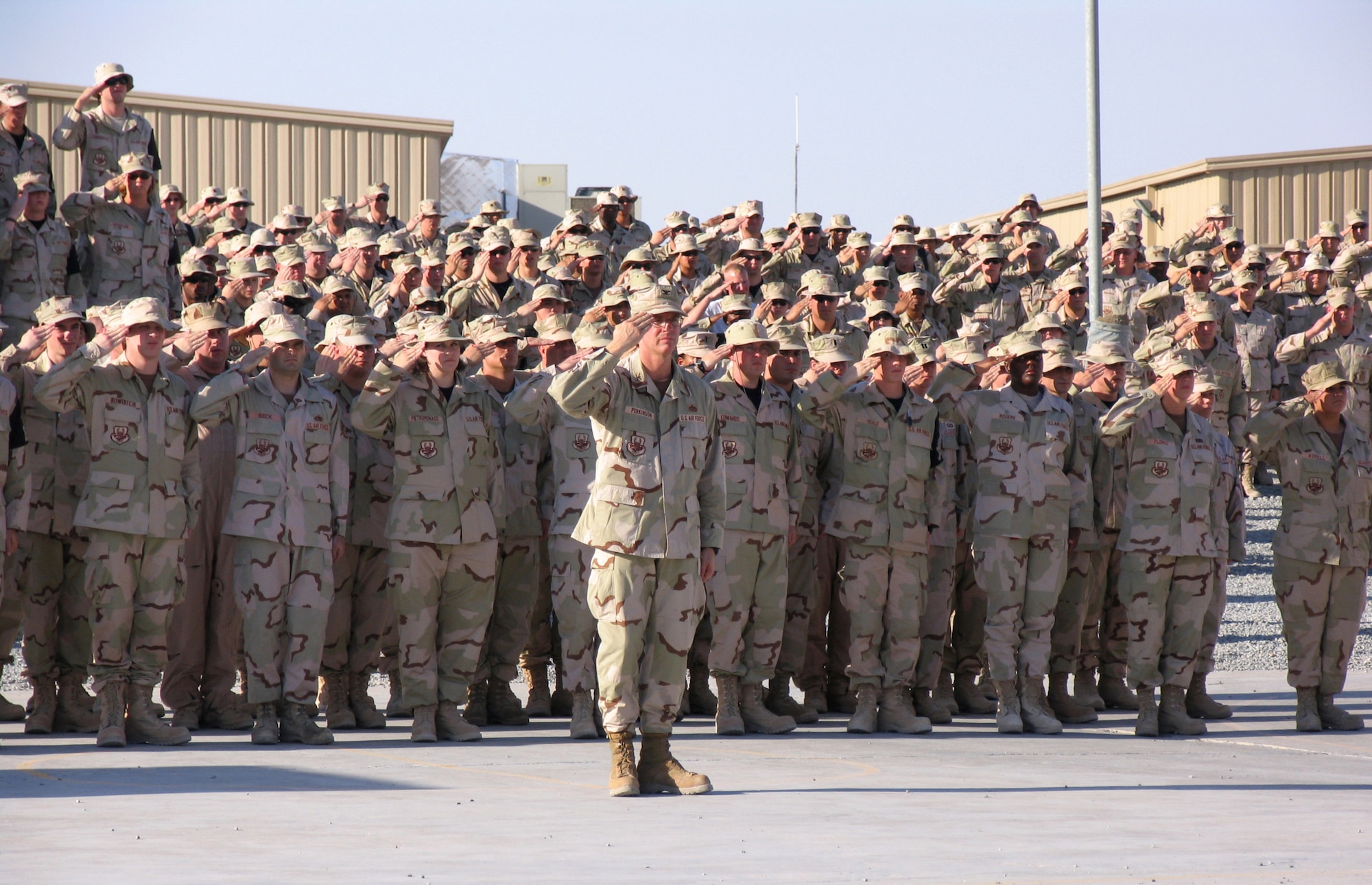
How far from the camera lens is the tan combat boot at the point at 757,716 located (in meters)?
9.75

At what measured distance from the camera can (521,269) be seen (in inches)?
534

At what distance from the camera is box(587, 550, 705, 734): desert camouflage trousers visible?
289 inches

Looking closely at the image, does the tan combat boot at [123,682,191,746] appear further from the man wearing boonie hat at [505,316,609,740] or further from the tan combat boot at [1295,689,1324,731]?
the tan combat boot at [1295,689,1324,731]

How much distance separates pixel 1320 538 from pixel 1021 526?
6.29 ft

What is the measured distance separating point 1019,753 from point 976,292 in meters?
8.43

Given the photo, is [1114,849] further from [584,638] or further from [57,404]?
[57,404]

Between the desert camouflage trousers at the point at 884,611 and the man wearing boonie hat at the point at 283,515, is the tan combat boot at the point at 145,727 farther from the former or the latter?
the desert camouflage trousers at the point at 884,611

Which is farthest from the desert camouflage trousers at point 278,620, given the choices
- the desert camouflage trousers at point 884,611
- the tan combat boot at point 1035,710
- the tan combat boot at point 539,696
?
the tan combat boot at point 1035,710

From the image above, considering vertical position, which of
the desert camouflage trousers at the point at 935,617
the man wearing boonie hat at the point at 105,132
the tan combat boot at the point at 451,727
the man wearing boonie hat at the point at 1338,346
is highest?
the man wearing boonie hat at the point at 105,132

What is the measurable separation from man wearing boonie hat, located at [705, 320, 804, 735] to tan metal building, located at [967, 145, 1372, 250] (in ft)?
53.3

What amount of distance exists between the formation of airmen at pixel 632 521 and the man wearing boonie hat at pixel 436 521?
2 cm

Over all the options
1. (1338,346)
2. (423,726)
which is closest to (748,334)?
(423,726)

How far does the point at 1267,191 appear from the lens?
24906 mm

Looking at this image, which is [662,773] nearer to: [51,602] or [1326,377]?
[51,602]
